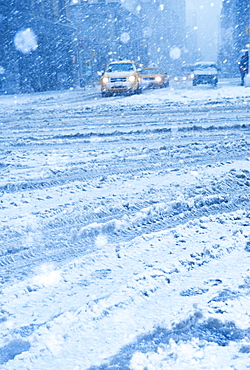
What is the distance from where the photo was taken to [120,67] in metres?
20.3

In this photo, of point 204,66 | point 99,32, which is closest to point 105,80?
point 204,66

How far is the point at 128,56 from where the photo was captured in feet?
192

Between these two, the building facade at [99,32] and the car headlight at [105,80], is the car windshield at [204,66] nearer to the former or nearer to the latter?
the car headlight at [105,80]

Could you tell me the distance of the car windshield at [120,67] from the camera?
20.0 metres

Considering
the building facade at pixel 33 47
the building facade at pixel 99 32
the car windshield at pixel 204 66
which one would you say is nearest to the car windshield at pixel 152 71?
the car windshield at pixel 204 66

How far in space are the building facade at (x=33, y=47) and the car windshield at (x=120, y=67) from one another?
8.47 meters

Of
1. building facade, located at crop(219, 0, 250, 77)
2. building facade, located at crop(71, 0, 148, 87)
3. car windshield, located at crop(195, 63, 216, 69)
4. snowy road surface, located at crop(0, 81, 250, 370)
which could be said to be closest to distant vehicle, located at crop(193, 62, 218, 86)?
car windshield, located at crop(195, 63, 216, 69)

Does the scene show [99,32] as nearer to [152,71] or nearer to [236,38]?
[236,38]

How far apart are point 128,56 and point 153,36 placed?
1384 inches

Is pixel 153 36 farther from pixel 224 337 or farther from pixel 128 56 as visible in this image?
pixel 224 337

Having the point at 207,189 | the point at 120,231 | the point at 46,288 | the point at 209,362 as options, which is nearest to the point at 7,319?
the point at 46,288

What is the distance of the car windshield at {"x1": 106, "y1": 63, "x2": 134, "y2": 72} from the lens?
65.7ft

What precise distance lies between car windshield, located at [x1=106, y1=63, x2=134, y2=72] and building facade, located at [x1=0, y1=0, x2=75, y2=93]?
8468mm

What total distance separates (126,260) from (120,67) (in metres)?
18.9
